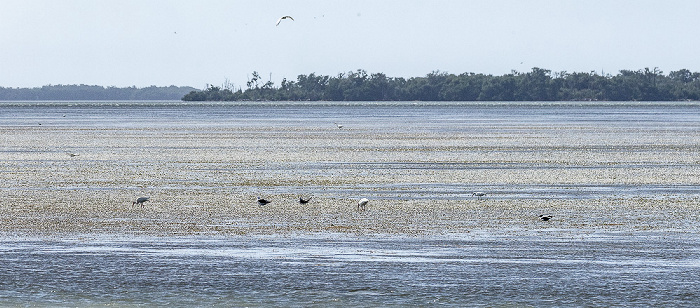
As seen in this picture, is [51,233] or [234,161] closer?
[51,233]

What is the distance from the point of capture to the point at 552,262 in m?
16.8

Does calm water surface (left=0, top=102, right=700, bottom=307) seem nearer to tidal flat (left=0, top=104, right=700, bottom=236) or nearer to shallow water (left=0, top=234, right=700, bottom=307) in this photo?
shallow water (left=0, top=234, right=700, bottom=307)

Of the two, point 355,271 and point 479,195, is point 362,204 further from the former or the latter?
point 355,271

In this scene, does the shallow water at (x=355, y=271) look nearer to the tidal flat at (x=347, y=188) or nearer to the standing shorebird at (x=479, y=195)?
the tidal flat at (x=347, y=188)

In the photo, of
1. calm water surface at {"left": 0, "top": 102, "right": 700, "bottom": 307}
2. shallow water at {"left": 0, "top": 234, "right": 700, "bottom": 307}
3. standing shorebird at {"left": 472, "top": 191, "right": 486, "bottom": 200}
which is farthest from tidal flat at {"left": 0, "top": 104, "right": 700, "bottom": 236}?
shallow water at {"left": 0, "top": 234, "right": 700, "bottom": 307}

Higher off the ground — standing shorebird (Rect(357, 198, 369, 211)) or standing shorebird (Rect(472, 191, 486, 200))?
standing shorebird (Rect(357, 198, 369, 211))

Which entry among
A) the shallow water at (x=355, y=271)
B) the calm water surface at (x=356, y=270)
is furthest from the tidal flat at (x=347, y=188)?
the shallow water at (x=355, y=271)

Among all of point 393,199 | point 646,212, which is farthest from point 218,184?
point 646,212

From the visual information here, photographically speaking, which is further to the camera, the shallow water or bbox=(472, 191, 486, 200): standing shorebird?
bbox=(472, 191, 486, 200): standing shorebird

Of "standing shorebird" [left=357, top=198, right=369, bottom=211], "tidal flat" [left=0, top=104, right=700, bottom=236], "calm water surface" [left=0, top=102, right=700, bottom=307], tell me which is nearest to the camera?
"calm water surface" [left=0, top=102, right=700, bottom=307]

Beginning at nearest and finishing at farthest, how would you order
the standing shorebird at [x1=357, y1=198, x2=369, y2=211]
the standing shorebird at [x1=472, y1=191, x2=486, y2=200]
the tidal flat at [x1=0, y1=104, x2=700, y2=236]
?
the tidal flat at [x1=0, y1=104, x2=700, y2=236] < the standing shorebird at [x1=357, y1=198, x2=369, y2=211] < the standing shorebird at [x1=472, y1=191, x2=486, y2=200]

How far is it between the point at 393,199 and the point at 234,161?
47.9 ft

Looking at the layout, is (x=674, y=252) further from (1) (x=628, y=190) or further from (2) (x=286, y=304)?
(1) (x=628, y=190)

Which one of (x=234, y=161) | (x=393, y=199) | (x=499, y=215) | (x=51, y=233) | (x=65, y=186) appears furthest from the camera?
(x=234, y=161)
